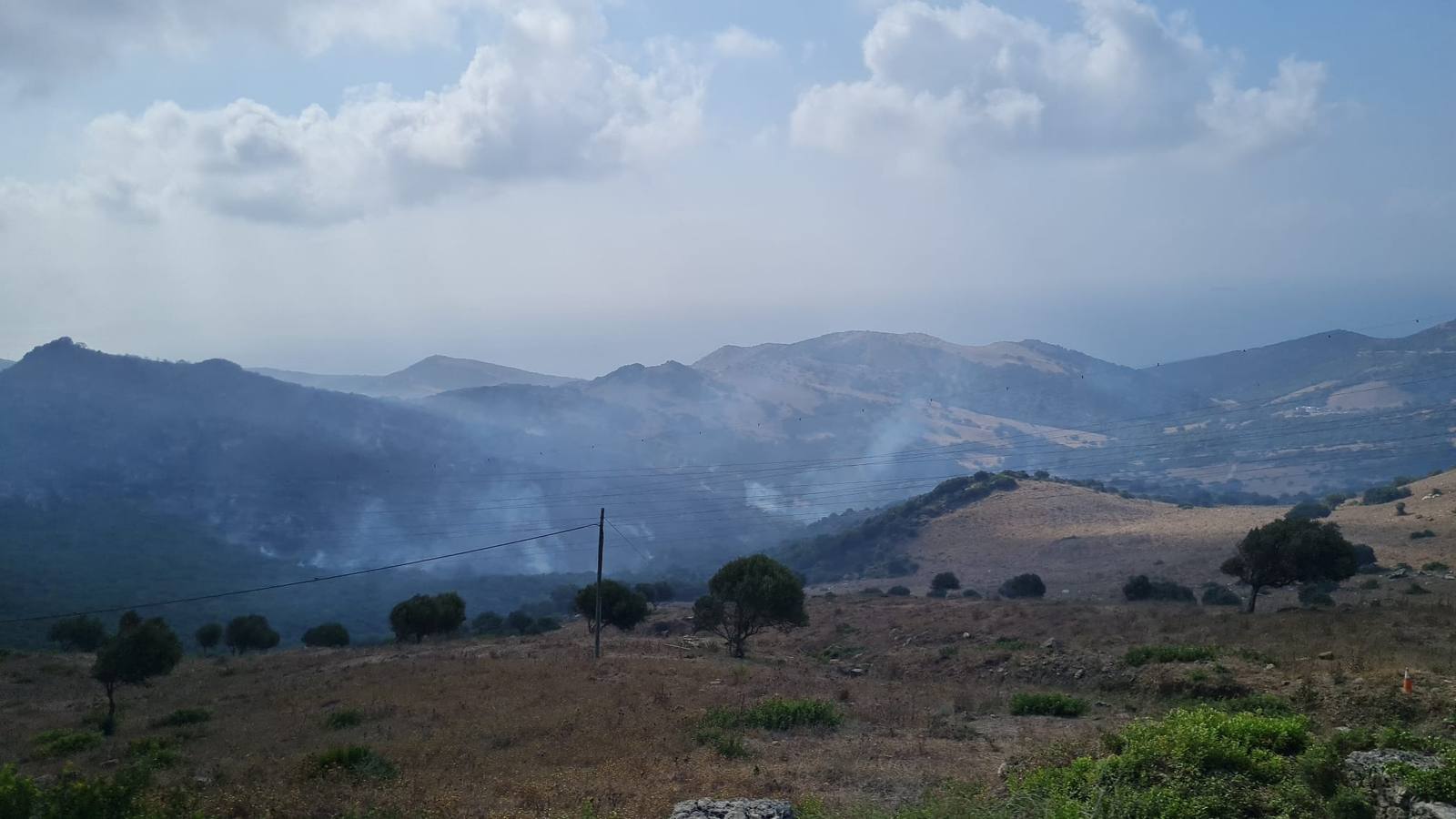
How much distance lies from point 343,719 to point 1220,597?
43781 mm

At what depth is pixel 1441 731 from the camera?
14.4 metres

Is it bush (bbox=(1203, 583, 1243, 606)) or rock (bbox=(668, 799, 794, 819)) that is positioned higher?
rock (bbox=(668, 799, 794, 819))

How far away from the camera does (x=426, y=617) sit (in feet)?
167

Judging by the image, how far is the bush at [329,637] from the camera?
55625 millimetres

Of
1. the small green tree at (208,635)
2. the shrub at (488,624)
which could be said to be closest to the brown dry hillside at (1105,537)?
the shrub at (488,624)

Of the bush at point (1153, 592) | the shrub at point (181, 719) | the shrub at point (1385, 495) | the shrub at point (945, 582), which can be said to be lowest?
the shrub at point (945, 582)

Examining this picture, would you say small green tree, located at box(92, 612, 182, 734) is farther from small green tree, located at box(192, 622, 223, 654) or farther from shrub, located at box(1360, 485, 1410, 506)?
shrub, located at box(1360, 485, 1410, 506)

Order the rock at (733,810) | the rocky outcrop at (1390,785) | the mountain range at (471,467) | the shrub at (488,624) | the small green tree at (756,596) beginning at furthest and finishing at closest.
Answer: the mountain range at (471,467)
the shrub at (488,624)
the small green tree at (756,596)
the rock at (733,810)
the rocky outcrop at (1390,785)

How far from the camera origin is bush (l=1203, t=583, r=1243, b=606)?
45.2 meters

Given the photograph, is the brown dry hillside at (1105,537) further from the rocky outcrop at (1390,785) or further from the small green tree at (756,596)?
the rocky outcrop at (1390,785)

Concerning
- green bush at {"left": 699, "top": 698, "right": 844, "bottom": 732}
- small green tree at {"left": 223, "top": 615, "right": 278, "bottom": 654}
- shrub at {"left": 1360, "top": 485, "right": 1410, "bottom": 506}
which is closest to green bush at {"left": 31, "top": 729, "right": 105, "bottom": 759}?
green bush at {"left": 699, "top": 698, "right": 844, "bottom": 732}

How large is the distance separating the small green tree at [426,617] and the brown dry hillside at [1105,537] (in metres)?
37.8

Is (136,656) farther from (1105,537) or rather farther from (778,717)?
(1105,537)

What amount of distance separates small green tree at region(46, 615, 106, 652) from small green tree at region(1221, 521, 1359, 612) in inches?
2499
